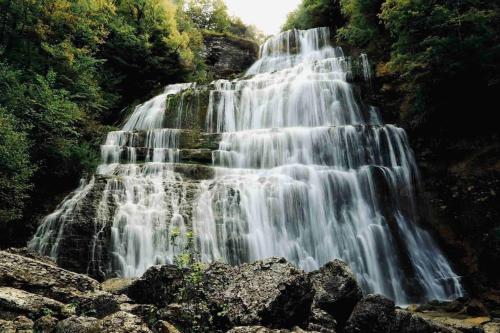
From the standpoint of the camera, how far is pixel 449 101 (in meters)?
13.1

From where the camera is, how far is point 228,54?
30.0 m

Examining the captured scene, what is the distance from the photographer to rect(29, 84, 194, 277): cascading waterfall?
31.9ft

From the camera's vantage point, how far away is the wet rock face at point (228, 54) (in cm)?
2902

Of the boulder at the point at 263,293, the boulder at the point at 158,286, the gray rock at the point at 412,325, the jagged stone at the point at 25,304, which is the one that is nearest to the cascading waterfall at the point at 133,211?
the boulder at the point at 158,286

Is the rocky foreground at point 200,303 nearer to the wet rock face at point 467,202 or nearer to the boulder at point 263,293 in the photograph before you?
the boulder at point 263,293

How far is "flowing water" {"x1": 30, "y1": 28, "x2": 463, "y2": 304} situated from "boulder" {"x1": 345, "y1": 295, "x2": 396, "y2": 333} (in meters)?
4.38

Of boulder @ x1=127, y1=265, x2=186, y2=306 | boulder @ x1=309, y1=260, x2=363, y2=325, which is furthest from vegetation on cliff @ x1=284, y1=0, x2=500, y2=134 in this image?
boulder @ x1=127, y1=265, x2=186, y2=306

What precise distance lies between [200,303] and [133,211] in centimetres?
643

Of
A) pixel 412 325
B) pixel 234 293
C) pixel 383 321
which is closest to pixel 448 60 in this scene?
pixel 412 325

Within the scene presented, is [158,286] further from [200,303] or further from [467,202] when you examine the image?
[467,202]

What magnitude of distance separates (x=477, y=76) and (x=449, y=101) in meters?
1.21

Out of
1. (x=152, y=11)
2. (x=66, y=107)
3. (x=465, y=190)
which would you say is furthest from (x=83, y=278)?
(x=152, y=11)

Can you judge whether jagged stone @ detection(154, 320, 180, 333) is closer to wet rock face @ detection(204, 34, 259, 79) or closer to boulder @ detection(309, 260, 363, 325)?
boulder @ detection(309, 260, 363, 325)

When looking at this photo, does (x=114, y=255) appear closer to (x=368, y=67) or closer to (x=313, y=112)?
(x=313, y=112)
